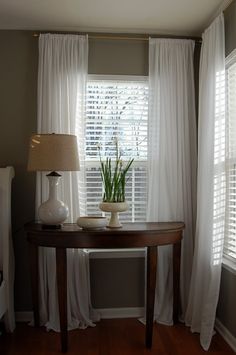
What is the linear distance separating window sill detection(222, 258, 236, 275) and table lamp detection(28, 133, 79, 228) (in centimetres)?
128

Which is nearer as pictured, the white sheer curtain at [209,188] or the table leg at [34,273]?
the white sheer curtain at [209,188]

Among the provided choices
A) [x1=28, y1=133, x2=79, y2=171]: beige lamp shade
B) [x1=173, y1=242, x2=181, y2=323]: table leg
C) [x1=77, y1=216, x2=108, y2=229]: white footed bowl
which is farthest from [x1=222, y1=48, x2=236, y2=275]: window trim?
[x1=28, y1=133, x2=79, y2=171]: beige lamp shade

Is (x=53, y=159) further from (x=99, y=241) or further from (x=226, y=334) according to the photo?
(x=226, y=334)

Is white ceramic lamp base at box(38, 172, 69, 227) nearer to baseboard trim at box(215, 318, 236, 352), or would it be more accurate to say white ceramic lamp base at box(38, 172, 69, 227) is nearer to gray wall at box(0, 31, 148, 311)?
gray wall at box(0, 31, 148, 311)

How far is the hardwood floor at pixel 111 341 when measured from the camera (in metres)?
2.37

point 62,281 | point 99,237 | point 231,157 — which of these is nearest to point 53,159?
point 99,237

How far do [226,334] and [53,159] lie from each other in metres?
1.84

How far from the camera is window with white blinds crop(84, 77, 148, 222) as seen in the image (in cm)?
298

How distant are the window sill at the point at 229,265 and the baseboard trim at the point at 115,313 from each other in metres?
0.88

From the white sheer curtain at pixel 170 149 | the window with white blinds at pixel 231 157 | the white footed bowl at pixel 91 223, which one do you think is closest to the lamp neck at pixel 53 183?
the white footed bowl at pixel 91 223

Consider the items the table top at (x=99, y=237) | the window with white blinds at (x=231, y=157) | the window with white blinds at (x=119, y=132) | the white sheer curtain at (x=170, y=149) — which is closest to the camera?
the table top at (x=99, y=237)

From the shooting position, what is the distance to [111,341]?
99.3 inches

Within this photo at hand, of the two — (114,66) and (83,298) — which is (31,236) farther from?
(114,66)

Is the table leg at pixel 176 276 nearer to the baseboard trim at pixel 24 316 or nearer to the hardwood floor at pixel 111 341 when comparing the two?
the hardwood floor at pixel 111 341
